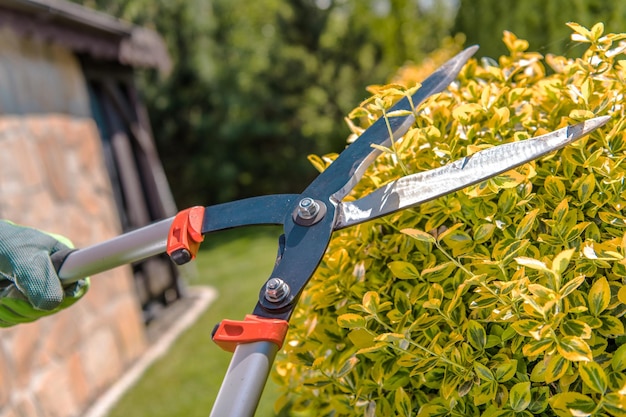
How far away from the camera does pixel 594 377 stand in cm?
77

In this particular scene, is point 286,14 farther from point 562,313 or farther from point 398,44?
point 562,313

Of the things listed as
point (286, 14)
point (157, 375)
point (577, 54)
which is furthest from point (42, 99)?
point (286, 14)

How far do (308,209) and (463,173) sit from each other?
10.5 inches

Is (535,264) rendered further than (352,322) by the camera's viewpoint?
No

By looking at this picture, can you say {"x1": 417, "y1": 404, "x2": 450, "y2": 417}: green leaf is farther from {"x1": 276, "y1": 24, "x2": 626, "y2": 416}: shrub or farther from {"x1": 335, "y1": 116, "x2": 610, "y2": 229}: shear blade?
{"x1": 335, "y1": 116, "x2": 610, "y2": 229}: shear blade

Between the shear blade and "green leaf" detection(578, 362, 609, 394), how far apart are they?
12.1 inches

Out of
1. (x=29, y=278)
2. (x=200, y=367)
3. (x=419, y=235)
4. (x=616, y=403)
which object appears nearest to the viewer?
(x=616, y=403)

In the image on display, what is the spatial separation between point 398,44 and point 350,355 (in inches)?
347

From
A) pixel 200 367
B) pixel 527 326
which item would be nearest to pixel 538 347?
pixel 527 326

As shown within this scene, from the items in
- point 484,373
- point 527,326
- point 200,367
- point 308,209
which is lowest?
point 200,367

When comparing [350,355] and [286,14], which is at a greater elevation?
[350,355]

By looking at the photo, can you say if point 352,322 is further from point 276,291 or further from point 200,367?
point 200,367

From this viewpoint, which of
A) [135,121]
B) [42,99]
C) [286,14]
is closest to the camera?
[42,99]

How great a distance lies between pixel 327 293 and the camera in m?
1.13
